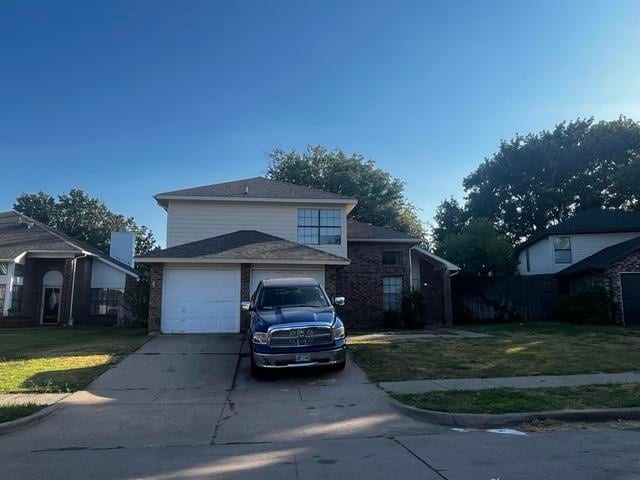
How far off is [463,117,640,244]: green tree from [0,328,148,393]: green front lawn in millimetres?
33982

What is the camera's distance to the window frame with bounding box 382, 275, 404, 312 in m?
23.0

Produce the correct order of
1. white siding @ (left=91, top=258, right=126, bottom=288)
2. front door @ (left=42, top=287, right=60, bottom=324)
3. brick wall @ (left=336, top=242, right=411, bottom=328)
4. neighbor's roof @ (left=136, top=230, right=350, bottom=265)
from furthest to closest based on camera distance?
white siding @ (left=91, top=258, right=126, bottom=288)
front door @ (left=42, top=287, right=60, bottom=324)
brick wall @ (left=336, top=242, right=411, bottom=328)
neighbor's roof @ (left=136, top=230, right=350, bottom=265)

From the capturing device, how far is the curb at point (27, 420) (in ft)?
23.0

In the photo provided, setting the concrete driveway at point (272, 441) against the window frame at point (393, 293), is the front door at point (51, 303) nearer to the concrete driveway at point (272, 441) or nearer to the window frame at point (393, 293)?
the window frame at point (393, 293)

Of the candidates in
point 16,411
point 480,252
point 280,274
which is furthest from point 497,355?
point 480,252

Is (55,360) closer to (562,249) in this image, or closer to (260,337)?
(260,337)

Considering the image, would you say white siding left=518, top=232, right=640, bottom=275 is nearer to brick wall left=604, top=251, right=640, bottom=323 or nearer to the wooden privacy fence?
the wooden privacy fence

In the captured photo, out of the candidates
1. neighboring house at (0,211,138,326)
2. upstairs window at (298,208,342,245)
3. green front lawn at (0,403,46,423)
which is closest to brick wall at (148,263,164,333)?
upstairs window at (298,208,342,245)

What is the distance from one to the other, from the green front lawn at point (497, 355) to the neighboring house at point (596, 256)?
225 inches

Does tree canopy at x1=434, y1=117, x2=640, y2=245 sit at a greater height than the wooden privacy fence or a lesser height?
greater

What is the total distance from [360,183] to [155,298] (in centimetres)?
2712

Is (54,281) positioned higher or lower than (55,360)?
higher

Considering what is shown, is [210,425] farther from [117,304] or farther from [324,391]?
[117,304]

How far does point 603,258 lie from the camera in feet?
79.4
